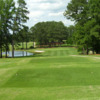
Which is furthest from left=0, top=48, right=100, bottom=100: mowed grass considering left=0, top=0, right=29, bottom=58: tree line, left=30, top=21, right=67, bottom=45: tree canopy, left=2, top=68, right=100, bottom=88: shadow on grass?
left=30, top=21, right=67, bottom=45: tree canopy

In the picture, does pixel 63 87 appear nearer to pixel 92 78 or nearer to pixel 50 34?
pixel 92 78

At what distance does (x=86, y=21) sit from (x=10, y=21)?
19.9 metres

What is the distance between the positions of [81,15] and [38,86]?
33.7 metres

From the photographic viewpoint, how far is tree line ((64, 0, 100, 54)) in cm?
3410

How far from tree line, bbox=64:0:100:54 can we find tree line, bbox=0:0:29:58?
14012 millimetres

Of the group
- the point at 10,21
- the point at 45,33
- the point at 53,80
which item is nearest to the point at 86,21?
the point at 10,21

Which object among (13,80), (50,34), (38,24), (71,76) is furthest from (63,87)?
(38,24)

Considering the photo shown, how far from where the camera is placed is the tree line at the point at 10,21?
1266 inches

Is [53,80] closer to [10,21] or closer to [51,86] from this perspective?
[51,86]

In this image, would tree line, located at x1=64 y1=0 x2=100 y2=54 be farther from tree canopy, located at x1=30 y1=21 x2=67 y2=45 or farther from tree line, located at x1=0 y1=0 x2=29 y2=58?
tree canopy, located at x1=30 y1=21 x2=67 y2=45

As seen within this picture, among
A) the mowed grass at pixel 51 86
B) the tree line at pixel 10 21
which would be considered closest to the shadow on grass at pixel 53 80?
the mowed grass at pixel 51 86

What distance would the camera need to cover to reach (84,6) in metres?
39.1

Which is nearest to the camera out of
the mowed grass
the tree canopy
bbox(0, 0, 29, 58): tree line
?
the mowed grass

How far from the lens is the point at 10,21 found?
109ft
